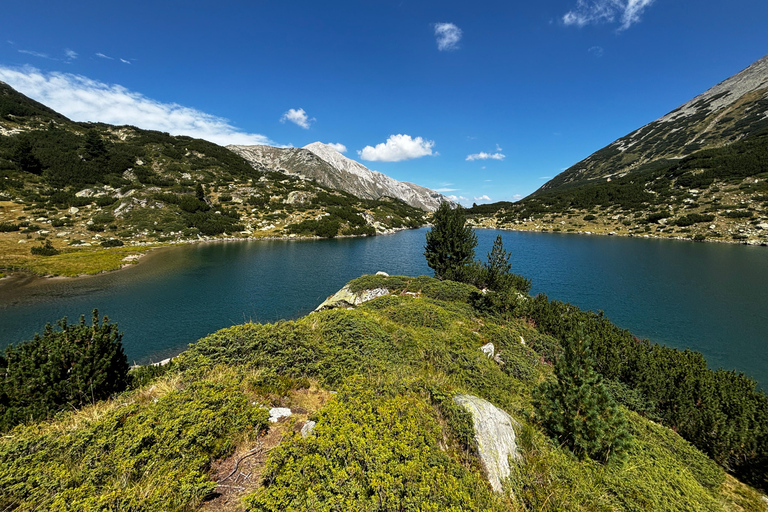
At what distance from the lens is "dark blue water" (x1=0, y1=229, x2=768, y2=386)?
21938 mm

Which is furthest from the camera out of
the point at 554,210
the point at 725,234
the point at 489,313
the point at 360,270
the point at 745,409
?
the point at 554,210

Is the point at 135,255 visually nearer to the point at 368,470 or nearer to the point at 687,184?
the point at 368,470

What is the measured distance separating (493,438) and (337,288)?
31941 millimetres

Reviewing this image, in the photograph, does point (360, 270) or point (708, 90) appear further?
point (708, 90)

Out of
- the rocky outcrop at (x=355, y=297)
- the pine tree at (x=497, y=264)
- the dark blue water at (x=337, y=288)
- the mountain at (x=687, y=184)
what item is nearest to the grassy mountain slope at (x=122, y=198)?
the dark blue water at (x=337, y=288)

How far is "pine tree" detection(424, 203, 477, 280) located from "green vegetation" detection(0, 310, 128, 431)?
29.4 metres

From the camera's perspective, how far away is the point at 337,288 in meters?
37.2

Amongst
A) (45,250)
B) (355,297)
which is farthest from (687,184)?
(45,250)

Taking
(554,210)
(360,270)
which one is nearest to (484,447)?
(360,270)

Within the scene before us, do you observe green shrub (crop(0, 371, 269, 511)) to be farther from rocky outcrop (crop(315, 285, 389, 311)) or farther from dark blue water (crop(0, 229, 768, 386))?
rocky outcrop (crop(315, 285, 389, 311))

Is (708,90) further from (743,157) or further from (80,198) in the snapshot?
(80,198)

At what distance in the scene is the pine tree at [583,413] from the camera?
703 centimetres

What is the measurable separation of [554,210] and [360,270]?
107 meters

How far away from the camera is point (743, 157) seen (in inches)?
3314
